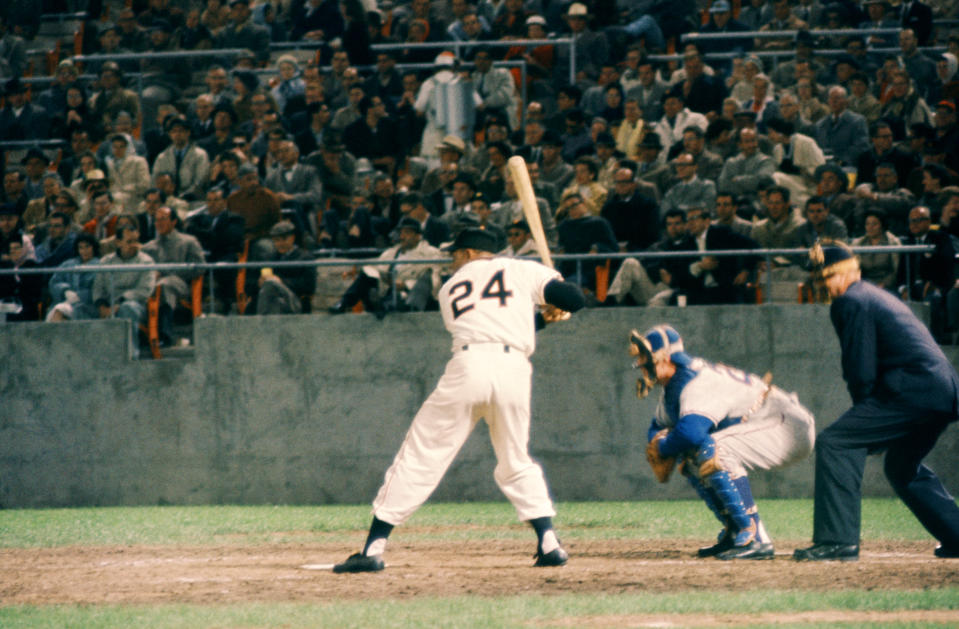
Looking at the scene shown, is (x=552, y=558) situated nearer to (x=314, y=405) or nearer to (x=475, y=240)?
(x=475, y=240)

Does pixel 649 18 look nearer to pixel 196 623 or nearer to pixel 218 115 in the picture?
pixel 218 115

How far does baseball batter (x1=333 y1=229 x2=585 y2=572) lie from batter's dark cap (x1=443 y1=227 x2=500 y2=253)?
19cm

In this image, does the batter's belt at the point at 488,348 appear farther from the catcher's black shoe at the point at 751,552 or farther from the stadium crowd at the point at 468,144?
the stadium crowd at the point at 468,144

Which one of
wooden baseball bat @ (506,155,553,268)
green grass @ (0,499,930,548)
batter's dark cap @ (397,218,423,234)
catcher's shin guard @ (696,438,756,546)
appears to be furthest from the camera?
batter's dark cap @ (397,218,423,234)

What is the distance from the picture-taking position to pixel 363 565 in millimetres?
7605

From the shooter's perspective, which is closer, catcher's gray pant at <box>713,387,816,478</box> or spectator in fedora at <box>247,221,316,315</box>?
catcher's gray pant at <box>713,387,816,478</box>

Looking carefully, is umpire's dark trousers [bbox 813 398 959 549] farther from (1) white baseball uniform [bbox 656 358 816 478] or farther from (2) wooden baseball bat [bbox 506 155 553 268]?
(2) wooden baseball bat [bbox 506 155 553 268]

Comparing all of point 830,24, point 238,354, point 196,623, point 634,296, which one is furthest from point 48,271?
point 830,24

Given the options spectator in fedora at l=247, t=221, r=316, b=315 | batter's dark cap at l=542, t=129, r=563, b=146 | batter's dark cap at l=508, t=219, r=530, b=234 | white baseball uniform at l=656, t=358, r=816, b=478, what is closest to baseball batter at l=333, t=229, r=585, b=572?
white baseball uniform at l=656, t=358, r=816, b=478

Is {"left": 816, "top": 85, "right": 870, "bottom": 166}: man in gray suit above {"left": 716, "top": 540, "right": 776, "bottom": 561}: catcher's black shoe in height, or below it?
above

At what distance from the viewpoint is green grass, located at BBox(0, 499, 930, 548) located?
9.98 m

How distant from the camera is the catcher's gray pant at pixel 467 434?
749 centimetres

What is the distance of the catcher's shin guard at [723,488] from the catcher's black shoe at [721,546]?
0.10m

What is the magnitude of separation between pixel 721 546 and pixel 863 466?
3.50 ft
